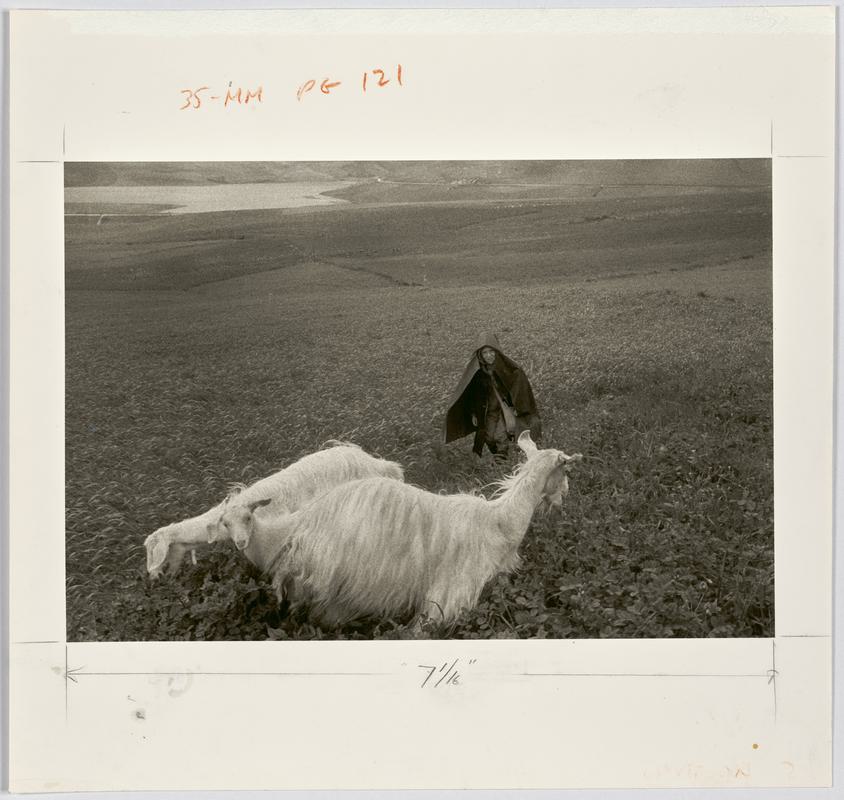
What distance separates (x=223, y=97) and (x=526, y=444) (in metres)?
2.61

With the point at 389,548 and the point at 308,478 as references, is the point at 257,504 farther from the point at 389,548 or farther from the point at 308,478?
the point at 389,548

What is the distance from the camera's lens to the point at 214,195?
4.00 metres

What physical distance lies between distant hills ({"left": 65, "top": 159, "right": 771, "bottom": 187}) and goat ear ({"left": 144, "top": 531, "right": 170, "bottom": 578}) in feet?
6.56

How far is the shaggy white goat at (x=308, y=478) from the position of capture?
387 cm

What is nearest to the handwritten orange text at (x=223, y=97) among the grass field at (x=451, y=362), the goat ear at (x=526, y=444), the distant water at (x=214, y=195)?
the distant water at (x=214, y=195)

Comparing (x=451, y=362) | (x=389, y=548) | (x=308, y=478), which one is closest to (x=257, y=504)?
(x=308, y=478)

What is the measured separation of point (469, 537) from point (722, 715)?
174 cm

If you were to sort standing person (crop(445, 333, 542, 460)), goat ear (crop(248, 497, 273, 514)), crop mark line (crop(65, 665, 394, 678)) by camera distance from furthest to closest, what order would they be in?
1. standing person (crop(445, 333, 542, 460))
2. crop mark line (crop(65, 665, 394, 678))
3. goat ear (crop(248, 497, 273, 514))

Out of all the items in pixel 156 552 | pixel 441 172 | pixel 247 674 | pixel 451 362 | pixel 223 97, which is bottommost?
pixel 247 674

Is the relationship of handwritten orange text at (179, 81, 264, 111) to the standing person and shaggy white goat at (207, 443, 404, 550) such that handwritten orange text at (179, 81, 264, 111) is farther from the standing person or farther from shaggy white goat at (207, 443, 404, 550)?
shaggy white goat at (207, 443, 404, 550)

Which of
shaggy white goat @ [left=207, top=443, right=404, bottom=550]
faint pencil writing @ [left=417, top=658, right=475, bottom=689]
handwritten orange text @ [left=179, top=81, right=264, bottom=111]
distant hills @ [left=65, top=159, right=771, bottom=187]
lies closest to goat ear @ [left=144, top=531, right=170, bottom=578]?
shaggy white goat @ [left=207, top=443, right=404, bottom=550]

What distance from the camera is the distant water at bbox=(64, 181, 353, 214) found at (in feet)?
13.1
